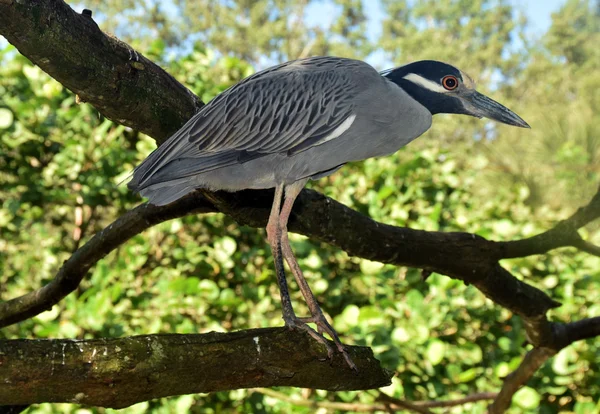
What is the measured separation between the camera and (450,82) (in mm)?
2643

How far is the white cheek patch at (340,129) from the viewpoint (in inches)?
96.3

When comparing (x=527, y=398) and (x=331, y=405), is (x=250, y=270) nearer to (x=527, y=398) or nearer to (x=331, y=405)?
(x=331, y=405)

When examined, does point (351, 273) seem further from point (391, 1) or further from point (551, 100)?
point (391, 1)

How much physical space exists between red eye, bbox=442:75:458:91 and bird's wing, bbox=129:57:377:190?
0.28 m

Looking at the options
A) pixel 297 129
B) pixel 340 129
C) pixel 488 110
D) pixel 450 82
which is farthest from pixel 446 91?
pixel 297 129

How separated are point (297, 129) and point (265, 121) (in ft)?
0.47

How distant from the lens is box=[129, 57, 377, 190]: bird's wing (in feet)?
8.13

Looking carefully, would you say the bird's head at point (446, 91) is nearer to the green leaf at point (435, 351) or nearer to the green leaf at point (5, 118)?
the green leaf at point (435, 351)

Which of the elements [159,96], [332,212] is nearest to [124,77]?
[159,96]

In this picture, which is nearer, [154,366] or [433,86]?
[154,366]

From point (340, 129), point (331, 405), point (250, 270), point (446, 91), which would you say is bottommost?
point (331, 405)

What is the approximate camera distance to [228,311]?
4047mm

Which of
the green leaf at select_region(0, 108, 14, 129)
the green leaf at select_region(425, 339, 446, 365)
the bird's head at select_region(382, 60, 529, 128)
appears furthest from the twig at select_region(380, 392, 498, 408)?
the green leaf at select_region(0, 108, 14, 129)

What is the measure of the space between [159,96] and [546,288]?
2915 mm
